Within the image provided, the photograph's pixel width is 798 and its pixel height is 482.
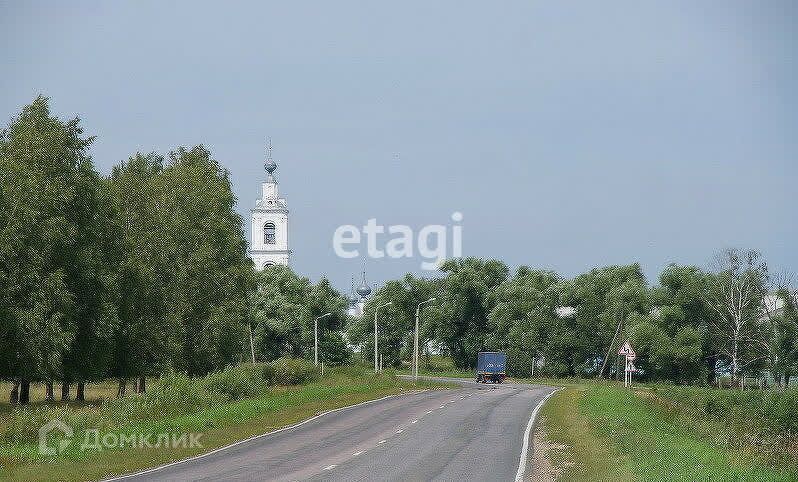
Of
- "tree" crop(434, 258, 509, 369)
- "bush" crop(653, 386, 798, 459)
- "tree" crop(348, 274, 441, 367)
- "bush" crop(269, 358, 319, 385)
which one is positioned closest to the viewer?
"bush" crop(653, 386, 798, 459)

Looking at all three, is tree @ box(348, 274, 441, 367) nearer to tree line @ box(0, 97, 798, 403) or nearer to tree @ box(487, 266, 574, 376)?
tree line @ box(0, 97, 798, 403)

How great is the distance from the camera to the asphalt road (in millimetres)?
27594

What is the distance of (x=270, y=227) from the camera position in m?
185

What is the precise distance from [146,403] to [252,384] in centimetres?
1299

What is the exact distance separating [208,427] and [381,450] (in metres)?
8.63

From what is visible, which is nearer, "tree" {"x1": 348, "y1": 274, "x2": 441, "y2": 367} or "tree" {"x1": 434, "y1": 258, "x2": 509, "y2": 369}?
"tree" {"x1": 434, "y1": 258, "x2": 509, "y2": 369}

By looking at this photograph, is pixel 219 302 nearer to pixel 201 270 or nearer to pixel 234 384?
pixel 201 270

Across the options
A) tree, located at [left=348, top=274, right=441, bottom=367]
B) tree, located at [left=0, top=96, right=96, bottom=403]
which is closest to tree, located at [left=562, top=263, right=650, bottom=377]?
tree, located at [left=348, top=274, right=441, bottom=367]

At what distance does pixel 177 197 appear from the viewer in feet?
243

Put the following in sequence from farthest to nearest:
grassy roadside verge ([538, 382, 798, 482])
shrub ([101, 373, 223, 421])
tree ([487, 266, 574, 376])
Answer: tree ([487, 266, 574, 376]), shrub ([101, 373, 223, 421]), grassy roadside verge ([538, 382, 798, 482])

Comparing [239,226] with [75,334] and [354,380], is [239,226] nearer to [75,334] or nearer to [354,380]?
[354,380]

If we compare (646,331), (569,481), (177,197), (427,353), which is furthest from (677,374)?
(569,481)

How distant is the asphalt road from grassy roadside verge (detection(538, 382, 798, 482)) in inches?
63.8

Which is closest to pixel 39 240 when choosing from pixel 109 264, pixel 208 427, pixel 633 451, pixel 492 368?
pixel 109 264
